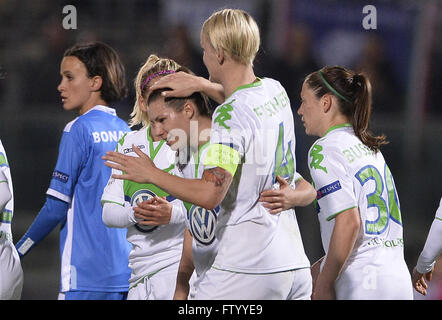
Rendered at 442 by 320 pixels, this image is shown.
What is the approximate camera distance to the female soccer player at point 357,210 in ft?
12.2

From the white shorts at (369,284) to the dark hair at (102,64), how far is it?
6.05ft

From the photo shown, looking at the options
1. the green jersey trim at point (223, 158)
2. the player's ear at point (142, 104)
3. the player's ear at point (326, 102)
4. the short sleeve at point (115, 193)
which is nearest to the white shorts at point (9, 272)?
the short sleeve at point (115, 193)

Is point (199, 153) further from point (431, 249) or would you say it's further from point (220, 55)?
point (431, 249)

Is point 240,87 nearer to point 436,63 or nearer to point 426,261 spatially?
point 426,261

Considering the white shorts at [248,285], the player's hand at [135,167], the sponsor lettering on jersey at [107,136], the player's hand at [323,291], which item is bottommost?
the player's hand at [323,291]

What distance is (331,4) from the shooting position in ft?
31.5

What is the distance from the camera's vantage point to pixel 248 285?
3260mm

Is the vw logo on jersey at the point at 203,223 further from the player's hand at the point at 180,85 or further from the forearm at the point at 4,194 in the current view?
the forearm at the point at 4,194

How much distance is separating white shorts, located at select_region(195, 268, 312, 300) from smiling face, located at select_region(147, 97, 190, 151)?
1.92ft

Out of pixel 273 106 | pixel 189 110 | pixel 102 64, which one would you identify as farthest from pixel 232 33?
pixel 102 64

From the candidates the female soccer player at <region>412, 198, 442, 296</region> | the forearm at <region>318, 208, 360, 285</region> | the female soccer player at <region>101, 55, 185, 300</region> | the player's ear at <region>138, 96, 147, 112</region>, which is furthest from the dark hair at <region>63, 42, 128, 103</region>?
the female soccer player at <region>412, 198, 442, 296</region>

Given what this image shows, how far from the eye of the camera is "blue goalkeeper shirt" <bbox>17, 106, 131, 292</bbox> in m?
4.50

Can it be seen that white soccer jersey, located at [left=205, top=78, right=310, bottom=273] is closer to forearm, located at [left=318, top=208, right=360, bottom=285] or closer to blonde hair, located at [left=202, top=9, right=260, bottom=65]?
blonde hair, located at [left=202, top=9, right=260, bottom=65]
